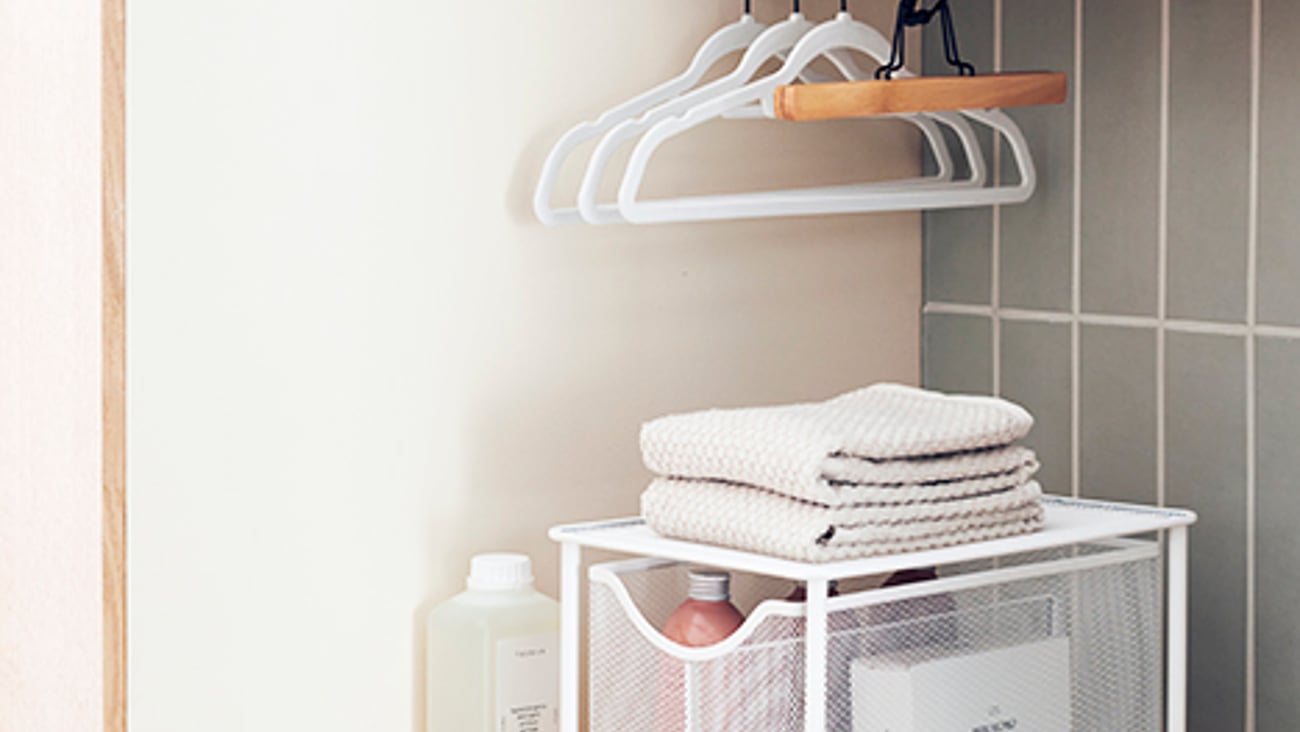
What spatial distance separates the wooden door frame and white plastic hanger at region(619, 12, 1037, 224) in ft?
1.13

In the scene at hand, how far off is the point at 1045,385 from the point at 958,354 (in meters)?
0.10

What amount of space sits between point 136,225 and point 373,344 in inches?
7.5

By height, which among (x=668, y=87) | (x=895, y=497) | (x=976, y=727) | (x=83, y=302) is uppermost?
(x=668, y=87)

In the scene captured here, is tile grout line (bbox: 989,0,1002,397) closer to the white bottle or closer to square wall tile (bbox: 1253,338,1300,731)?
square wall tile (bbox: 1253,338,1300,731)

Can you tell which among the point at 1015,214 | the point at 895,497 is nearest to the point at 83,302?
the point at 895,497

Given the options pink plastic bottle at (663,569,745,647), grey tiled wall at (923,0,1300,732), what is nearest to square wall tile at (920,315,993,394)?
grey tiled wall at (923,0,1300,732)

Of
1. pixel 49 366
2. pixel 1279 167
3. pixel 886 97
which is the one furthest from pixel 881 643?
pixel 49 366

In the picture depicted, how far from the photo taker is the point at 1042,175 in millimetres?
1362

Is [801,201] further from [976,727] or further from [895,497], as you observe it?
[976,727]

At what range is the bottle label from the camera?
3.84 feet

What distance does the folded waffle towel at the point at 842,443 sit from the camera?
101 cm

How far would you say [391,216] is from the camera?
118cm

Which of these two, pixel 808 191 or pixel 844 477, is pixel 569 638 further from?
pixel 808 191

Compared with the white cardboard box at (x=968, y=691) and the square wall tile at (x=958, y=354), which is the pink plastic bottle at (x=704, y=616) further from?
the square wall tile at (x=958, y=354)
